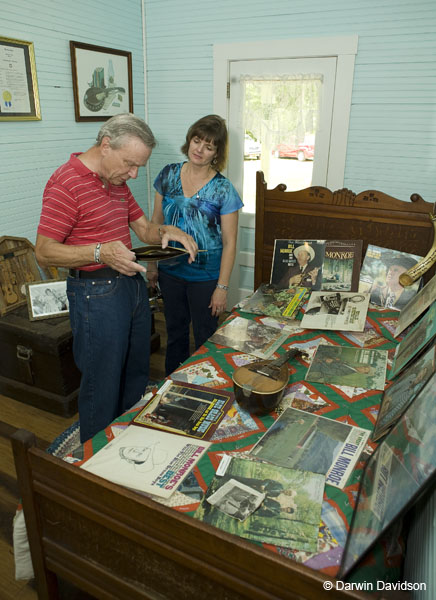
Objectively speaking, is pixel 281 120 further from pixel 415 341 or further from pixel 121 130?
pixel 415 341

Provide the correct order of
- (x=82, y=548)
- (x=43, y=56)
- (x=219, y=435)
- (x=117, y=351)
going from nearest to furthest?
(x=82, y=548) → (x=219, y=435) → (x=117, y=351) → (x=43, y=56)

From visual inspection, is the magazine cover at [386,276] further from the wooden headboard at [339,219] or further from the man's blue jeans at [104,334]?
the man's blue jeans at [104,334]

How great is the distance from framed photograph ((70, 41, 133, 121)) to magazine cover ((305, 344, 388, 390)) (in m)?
2.70

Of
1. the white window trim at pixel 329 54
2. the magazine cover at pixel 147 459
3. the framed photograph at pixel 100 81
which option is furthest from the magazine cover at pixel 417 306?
the framed photograph at pixel 100 81

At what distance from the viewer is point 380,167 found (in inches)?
131

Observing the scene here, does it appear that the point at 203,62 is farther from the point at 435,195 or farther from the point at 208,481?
the point at 208,481

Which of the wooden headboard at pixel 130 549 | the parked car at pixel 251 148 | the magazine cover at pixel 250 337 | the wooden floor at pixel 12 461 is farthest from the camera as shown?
the parked car at pixel 251 148

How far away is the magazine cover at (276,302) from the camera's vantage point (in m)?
2.16

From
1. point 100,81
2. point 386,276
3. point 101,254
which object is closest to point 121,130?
point 101,254

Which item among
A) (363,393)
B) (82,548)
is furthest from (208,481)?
(363,393)

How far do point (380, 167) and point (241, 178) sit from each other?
1176 millimetres

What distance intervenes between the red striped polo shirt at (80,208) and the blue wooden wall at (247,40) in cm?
150

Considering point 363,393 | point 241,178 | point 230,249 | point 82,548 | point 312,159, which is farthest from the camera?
point 241,178

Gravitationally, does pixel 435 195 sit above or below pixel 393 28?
below
